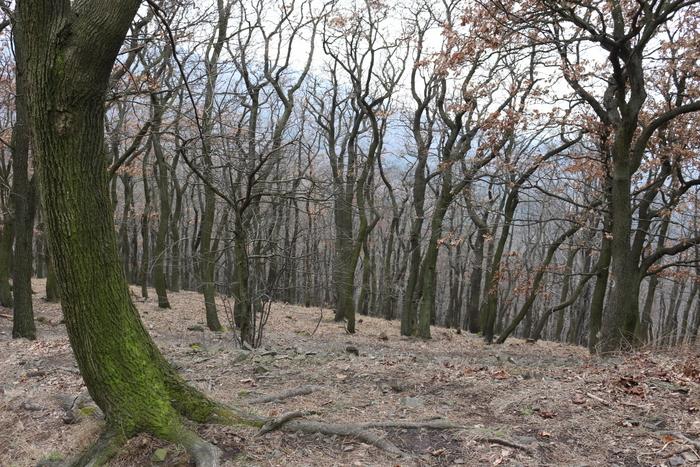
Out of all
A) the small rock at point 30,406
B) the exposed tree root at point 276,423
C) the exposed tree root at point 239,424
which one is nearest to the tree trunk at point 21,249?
the small rock at point 30,406

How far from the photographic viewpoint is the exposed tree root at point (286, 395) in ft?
16.2

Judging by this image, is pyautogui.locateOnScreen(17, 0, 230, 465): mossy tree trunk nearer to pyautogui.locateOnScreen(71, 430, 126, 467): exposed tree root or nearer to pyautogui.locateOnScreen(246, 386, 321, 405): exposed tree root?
pyautogui.locateOnScreen(71, 430, 126, 467): exposed tree root

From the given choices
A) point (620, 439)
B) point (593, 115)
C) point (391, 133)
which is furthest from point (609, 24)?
point (391, 133)

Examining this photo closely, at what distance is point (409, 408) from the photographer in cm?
473

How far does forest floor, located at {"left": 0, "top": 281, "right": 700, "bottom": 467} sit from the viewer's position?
3678 mm

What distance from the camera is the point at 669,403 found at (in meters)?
4.42

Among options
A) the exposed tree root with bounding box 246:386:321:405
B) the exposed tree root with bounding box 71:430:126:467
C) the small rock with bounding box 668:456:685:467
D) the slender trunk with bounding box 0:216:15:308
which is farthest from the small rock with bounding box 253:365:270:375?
the slender trunk with bounding box 0:216:15:308

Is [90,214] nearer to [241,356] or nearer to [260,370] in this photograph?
[260,370]

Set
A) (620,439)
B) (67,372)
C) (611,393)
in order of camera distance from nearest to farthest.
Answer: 1. (620,439)
2. (611,393)
3. (67,372)

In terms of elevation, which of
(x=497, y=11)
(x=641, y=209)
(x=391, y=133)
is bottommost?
(x=641, y=209)

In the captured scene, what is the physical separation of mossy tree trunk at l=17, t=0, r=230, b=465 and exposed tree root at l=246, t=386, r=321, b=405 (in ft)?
3.42

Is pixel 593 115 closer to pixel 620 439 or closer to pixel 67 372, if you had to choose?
pixel 620 439

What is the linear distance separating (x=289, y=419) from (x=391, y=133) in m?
21.7

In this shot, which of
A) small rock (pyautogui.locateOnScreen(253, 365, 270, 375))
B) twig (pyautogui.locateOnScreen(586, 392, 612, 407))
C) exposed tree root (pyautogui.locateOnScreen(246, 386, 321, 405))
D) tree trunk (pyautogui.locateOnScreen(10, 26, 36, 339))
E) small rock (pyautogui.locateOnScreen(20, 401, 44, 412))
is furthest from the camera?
tree trunk (pyautogui.locateOnScreen(10, 26, 36, 339))
